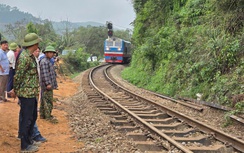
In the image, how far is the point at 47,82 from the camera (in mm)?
7137

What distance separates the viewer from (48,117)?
24.7 feet

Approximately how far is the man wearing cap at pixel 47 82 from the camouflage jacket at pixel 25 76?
6.44 feet

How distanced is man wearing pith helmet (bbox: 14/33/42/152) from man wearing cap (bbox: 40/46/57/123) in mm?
1881

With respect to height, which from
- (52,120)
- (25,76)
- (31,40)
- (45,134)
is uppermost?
(31,40)

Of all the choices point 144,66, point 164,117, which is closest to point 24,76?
point 164,117

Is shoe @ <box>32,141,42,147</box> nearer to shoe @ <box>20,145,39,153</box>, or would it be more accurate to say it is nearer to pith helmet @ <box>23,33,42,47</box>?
shoe @ <box>20,145,39,153</box>

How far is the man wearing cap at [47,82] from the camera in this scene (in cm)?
713

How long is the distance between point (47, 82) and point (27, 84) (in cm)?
203

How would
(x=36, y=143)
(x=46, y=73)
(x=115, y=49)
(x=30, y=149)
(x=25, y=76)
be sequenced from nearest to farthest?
(x=25, y=76) < (x=30, y=149) < (x=36, y=143) < (x=46, y=73) < (x=115, y=49)

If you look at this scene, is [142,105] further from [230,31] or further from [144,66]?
[144,66]

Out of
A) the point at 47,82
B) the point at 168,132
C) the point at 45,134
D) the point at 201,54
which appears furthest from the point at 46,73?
the point at 201,54

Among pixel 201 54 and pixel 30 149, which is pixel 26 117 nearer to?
pixel 30 149

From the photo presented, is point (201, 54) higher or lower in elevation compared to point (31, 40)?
lower

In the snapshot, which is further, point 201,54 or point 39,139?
point 201,54
